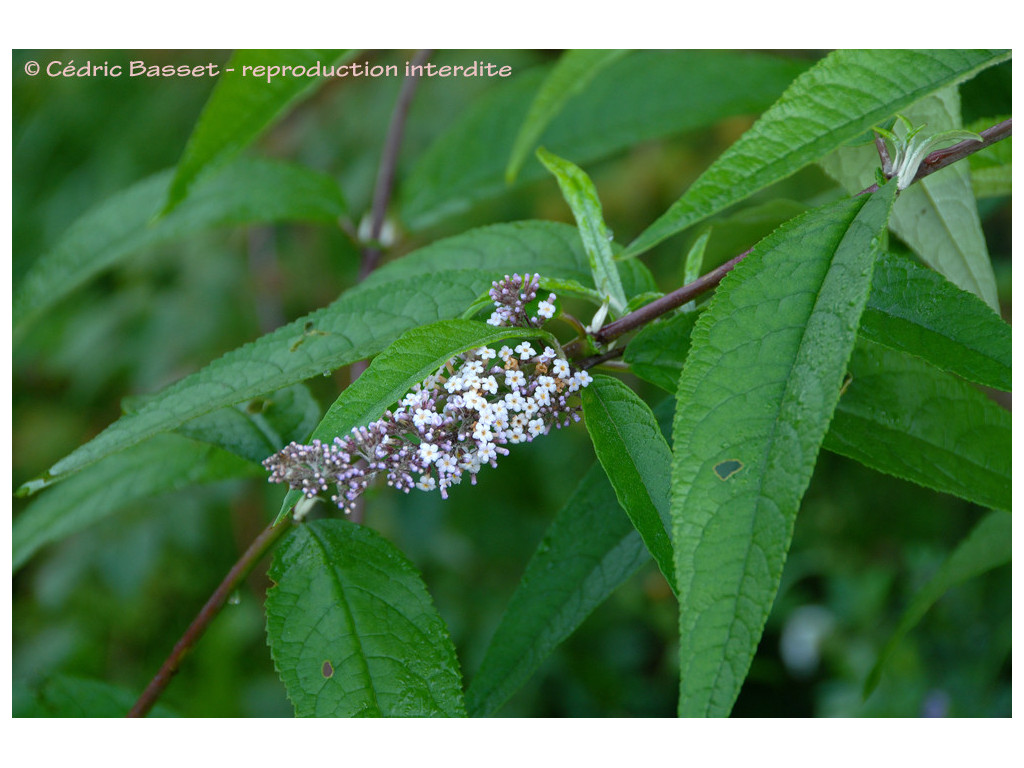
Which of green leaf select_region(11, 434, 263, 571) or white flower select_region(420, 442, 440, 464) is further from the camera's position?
green leaf select_region(11, 434, 263, 571)

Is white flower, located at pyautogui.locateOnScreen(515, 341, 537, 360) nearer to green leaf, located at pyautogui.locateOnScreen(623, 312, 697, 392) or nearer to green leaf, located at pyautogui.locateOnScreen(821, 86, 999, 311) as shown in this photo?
green leaf, located at pyautogui.locateOnScreen(623, 312, 697, 392)

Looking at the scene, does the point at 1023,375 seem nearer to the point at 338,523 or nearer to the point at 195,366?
the point at 338,523

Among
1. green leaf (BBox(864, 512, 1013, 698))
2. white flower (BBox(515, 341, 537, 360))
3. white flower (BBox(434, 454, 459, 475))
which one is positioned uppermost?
white flower (BBox(515, 341, 537, 360))

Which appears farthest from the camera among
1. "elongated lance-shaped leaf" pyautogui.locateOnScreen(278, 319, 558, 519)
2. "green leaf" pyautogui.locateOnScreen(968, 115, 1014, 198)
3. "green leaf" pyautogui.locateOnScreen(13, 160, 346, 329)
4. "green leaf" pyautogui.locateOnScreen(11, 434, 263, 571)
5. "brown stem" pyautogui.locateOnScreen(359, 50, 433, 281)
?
"brown stem" pyautogui.locateOnScreen(359, 50, 433, 281)

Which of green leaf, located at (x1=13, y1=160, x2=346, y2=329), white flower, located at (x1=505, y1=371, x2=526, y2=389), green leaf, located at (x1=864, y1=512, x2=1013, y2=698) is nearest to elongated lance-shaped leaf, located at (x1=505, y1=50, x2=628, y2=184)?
white flower, located at (x1=505, y1=371, x2=526, y2=389)

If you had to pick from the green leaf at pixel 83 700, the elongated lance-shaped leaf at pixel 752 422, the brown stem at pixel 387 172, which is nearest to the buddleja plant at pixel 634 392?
the elongated lance-shaped leaf at pixel 752 422

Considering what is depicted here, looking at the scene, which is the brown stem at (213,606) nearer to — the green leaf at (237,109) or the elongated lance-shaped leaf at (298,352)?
the elongated lance-shaped leaf at (298,352)

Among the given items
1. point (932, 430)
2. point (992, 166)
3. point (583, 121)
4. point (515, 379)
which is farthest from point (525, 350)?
point (583, 121)
